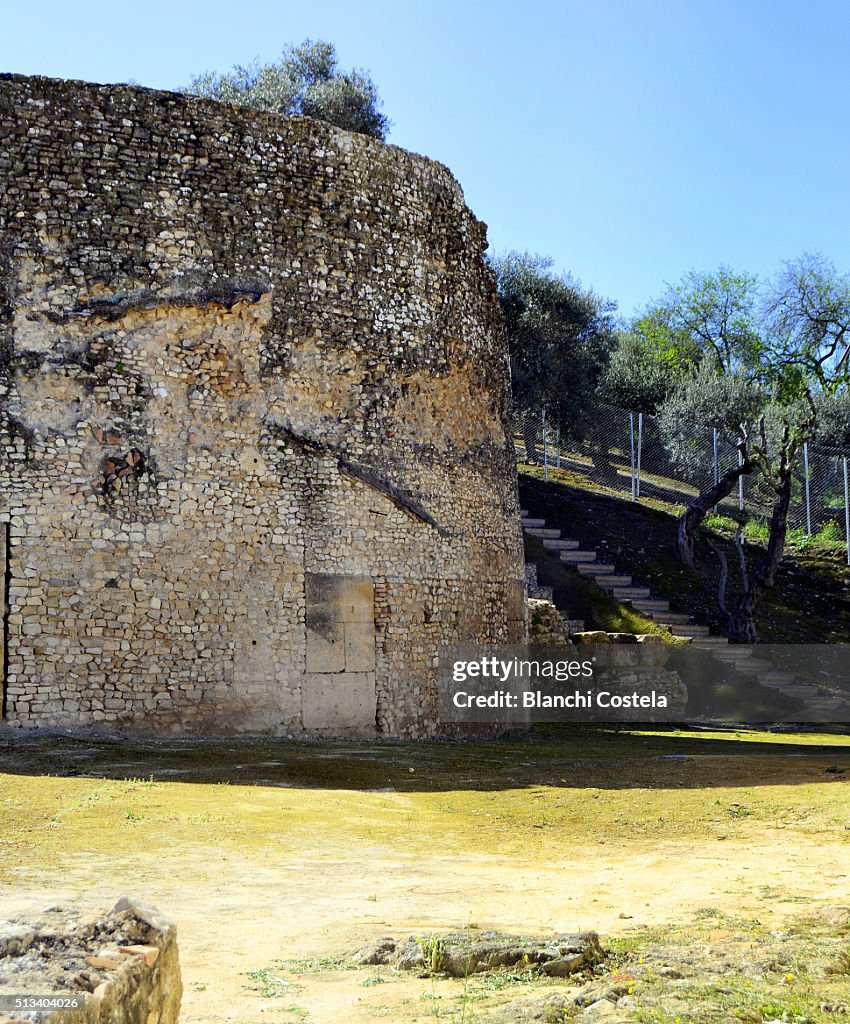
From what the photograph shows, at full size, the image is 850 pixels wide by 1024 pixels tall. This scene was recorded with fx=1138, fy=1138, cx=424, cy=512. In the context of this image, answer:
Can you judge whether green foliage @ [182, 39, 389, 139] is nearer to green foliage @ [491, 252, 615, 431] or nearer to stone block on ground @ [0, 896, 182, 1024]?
green foliage @ [491, 252, 615, 431]

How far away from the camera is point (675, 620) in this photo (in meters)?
23.8

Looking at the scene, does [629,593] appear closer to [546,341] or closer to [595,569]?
[595,569]

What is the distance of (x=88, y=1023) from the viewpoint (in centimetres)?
312

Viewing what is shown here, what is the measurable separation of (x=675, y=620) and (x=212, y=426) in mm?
13039

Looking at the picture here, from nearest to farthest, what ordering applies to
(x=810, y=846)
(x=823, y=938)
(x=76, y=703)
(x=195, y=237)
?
(x=823, y=938) < (x=810, y=846) < (x=76, y=703) < (x=195, y=237)

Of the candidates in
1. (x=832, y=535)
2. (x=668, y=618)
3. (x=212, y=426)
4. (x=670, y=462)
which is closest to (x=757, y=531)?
(x=832, y=535)

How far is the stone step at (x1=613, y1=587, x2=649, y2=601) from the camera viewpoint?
24.1 metres

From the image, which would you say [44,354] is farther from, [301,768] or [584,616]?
[584,616]

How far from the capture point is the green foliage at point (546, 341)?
31953mm

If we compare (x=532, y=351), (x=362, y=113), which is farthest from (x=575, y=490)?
(x=362, y=113)

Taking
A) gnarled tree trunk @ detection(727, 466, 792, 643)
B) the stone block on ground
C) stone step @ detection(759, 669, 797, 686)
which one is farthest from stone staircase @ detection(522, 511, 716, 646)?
the stone block on ground

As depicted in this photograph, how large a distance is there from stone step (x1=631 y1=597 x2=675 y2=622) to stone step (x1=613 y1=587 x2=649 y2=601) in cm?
10

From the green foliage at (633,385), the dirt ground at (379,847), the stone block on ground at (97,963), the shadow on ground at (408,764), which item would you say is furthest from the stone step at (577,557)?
the stone block on ground at (97,963)

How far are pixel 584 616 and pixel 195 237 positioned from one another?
12.9 m
